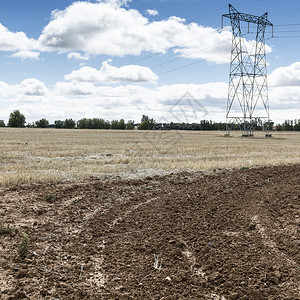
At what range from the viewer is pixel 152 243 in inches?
265

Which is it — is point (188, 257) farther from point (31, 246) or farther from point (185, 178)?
point (185, 178)

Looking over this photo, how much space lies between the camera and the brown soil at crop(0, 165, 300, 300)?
506 centimetres

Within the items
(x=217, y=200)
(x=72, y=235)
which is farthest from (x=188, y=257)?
(x=217, y=200)

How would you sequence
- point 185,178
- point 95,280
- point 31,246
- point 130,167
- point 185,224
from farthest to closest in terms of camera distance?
point 130,167 < point 185,178 < point 185,224 < point 31,246 < point 95,280

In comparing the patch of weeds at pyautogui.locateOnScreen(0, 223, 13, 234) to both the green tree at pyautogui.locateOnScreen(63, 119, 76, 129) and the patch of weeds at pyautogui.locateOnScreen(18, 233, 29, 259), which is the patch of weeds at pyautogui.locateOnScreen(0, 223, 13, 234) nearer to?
the patch of weeds at pyautogui.locateOnScreen(18, 233, 29, 259)

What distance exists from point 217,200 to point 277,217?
2.25 m

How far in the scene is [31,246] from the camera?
21.3ft

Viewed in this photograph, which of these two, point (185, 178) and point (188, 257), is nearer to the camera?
point (188, 257)

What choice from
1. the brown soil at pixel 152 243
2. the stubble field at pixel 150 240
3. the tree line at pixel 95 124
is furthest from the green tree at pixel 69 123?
the brown soil at pixel 152 243

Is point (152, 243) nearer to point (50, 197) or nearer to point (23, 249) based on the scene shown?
point (23, 249)

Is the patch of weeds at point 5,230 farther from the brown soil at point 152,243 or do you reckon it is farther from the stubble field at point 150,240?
the brown soil at point 152,243

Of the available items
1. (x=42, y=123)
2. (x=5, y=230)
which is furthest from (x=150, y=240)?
(x=42, y=123)

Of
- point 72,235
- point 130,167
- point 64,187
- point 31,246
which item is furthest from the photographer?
point 130,167

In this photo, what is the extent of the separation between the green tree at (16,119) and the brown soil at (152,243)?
437 ft
